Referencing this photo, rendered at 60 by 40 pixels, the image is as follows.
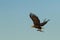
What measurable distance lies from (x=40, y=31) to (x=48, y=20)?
2.46ft

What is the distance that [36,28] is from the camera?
113 feet

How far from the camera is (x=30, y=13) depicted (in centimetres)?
3362

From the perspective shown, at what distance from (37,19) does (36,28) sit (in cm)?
74

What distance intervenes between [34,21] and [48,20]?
754mm

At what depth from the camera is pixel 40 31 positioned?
112 feet

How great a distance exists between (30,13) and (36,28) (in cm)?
116

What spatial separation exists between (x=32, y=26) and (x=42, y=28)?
596 millimetres

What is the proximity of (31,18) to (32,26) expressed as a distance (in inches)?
24.2

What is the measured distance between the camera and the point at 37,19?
33.8 meters

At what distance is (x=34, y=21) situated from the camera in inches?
1350

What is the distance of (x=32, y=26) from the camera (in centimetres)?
3441

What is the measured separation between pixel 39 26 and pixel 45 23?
0.49 metres

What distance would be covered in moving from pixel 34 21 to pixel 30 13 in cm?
81

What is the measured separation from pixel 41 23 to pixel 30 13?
3.51 feet
